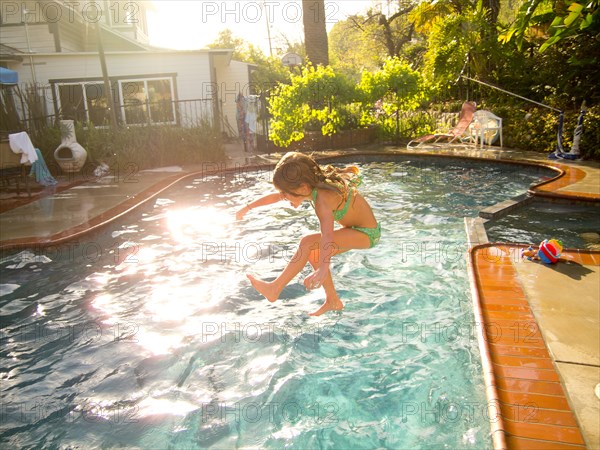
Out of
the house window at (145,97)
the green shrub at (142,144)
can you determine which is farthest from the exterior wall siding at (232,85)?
the green shrub at (142,144)

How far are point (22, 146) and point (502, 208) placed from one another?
8519mm

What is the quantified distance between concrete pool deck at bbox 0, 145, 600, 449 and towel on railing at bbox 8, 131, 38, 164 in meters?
1.95

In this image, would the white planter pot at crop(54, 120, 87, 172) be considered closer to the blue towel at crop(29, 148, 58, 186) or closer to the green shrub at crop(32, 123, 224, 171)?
the green shrub at crop(32, 123, 224, 171)

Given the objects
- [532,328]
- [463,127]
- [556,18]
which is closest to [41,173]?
[532,328]

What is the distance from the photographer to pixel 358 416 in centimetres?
350

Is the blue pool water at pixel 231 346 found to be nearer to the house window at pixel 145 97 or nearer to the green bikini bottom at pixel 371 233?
the green bikini bottom at pixel 371 233

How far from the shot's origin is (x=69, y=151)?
1193cm

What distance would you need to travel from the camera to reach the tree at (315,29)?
15930 millimetres

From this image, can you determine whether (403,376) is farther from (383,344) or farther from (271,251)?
(271,251)

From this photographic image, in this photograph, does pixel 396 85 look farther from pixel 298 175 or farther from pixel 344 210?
pixel 298 175

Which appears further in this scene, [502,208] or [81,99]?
[81,99]

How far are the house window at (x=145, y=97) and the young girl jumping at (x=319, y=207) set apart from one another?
14.4 m

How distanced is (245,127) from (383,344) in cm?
1170

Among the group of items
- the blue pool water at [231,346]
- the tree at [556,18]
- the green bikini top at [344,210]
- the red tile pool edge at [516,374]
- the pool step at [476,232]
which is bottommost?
the blue pool water at [231,346]
